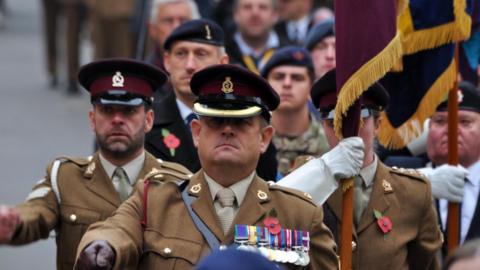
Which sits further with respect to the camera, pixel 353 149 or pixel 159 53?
pixel 159 53

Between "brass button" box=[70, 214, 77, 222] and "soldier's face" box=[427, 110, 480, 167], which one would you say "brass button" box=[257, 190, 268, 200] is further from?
"soldier's face" box=[427, 110, 480, 167]

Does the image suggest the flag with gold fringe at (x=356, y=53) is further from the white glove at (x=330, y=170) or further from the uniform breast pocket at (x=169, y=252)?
the uniform breast pocket at (x=169, y=252)

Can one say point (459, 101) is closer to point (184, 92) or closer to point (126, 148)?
point (184, 92)

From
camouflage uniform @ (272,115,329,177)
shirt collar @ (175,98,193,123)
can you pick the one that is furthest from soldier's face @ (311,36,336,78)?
shirt collar @ (175,98,193,123)

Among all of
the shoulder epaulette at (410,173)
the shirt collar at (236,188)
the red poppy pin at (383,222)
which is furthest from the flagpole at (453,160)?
the shirt collar at (236,188)

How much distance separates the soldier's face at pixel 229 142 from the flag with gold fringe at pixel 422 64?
7.43 feet

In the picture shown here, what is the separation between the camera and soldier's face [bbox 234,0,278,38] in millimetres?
12688

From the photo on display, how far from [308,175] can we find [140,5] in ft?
27.0

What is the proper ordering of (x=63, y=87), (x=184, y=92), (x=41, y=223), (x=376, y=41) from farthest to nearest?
(x=63, y=87)
(x=184, y=92)
(x=376, y=41)
(x=41, y=223)

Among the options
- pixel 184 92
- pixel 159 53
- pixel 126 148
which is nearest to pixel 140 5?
pixel 159 53

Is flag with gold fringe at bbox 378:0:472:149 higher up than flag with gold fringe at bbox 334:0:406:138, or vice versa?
flag with gold fringe at bbox 334:0:406:138

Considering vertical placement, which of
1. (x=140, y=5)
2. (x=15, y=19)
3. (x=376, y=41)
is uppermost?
(x=376, y=41)

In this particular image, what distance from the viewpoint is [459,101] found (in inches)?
352

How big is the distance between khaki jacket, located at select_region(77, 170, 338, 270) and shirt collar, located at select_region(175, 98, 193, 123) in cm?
221
